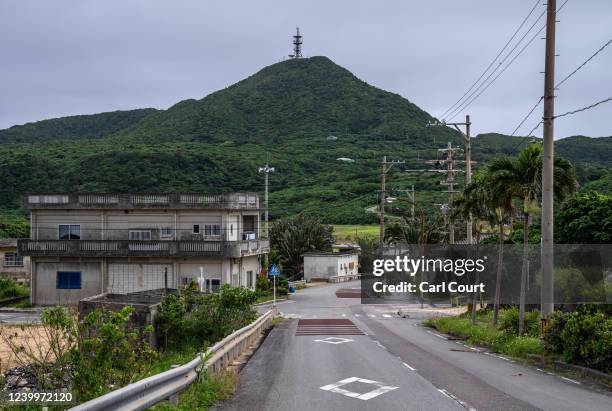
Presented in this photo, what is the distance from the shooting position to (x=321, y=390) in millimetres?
12688

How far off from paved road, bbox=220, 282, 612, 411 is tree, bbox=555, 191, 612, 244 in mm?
14517

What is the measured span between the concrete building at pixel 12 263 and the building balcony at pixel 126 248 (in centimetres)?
877

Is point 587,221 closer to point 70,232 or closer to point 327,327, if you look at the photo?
point 327,327

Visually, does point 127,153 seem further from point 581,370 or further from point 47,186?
point 581,370

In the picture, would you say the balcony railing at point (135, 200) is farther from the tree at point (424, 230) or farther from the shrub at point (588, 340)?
the shrub at point (588, 340)

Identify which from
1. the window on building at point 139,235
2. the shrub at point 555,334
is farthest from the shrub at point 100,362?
the window on building at point 139,235

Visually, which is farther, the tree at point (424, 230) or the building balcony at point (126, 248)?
the tree at point (424, 230)

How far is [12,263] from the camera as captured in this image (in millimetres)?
57469

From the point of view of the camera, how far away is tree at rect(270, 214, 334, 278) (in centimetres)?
7812

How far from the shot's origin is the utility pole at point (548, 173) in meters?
18.8

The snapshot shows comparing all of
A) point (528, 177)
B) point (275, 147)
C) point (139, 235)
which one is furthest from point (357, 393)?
point (275, 147)

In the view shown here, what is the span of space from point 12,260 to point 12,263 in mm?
254

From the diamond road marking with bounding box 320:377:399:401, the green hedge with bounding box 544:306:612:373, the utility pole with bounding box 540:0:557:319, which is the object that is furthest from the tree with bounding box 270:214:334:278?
the diamond road marking with bounding box 320:377:399:401

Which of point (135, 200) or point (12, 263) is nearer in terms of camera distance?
point (135, 200)
